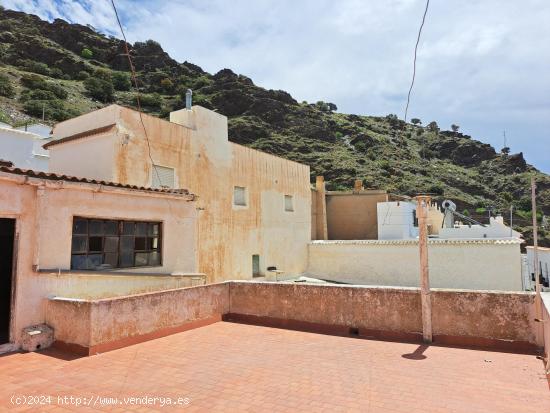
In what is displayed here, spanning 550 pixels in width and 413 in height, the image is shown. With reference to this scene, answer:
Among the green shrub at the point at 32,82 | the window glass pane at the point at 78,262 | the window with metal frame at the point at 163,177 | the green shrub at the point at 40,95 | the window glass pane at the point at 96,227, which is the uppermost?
the green shrub at the point at 32,82

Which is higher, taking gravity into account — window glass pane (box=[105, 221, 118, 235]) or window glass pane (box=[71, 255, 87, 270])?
window glass pane (box=[105, 221, 118, 235])

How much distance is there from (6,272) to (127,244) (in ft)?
9.13

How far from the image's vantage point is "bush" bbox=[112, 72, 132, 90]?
213 feet

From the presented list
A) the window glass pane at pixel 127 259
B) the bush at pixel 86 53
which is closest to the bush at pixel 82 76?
the bush at pixel 86 53

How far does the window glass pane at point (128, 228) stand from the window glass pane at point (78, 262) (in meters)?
1.21

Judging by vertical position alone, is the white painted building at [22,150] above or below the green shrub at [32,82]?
below

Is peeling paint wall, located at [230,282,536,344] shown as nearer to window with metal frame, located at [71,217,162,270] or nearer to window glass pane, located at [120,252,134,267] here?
window with metal frame, located at [71,217,162,270]

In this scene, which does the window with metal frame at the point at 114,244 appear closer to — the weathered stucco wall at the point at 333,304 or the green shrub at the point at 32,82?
the weathered stucco wall at the point at 333,304

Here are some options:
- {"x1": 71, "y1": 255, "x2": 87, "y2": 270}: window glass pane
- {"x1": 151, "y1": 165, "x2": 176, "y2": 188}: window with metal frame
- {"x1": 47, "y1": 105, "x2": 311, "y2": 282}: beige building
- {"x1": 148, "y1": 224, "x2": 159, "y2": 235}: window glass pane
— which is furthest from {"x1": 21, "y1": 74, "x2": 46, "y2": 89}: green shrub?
{"x1": 71, "y1": 255, "x2": 87, "y2": 270}: window glass pane

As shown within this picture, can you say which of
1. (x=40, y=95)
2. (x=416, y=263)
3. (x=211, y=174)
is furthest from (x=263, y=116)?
(x=211, y=174)

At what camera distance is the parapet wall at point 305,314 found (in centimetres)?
689

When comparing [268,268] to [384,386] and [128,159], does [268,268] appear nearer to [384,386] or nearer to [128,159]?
[128,159]

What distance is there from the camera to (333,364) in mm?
6305

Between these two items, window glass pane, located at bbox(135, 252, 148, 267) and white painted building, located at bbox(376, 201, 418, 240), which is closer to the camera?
window glass pane, located at bbox(135, 252, 148, 267)
